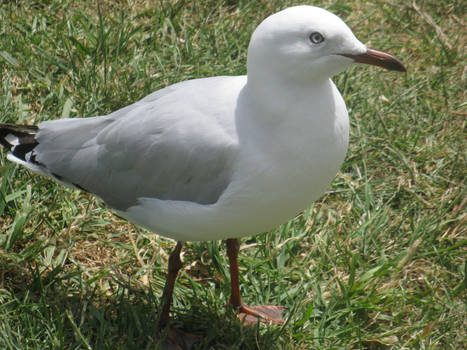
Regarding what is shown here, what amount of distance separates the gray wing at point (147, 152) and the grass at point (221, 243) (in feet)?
1.67

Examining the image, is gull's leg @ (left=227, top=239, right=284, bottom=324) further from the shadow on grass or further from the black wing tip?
the black wing tip

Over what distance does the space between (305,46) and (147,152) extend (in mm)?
923

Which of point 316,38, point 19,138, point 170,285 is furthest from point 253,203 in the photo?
point 19,138

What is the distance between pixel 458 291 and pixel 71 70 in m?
3.00

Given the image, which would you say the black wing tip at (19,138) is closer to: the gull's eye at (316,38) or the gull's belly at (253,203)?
the gull's belly at (253,203)

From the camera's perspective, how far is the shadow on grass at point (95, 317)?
10.1 feet

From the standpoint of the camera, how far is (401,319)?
3443 millimetres

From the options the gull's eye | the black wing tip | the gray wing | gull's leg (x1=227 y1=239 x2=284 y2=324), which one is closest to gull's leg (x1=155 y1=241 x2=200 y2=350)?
gull's leg (x1=227 y1=239 x2=284 y2=324)

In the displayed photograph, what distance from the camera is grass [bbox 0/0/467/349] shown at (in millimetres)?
3293

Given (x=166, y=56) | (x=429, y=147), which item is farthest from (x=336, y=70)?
(x=166, y=56)

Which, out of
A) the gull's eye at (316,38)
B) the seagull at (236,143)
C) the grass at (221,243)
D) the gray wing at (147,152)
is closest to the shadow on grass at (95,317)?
the grass at (221,243)

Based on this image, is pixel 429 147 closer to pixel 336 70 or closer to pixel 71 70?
pixel 336 70

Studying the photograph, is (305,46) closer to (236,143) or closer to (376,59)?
(376,59)

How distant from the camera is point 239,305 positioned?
348cm
